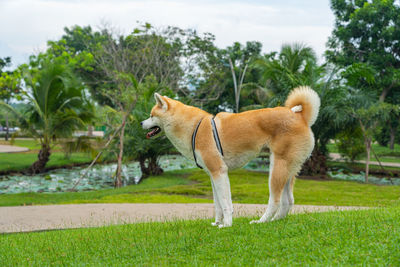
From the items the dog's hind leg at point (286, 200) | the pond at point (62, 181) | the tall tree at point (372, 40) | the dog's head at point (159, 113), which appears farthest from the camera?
the tall tree at point (372, 40)

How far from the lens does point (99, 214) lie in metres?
8.86

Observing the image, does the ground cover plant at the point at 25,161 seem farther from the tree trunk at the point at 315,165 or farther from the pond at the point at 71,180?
the tree trunk at the point at 315,165

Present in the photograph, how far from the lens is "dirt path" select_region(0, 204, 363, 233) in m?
7.84

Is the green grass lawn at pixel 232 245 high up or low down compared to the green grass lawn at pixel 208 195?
up

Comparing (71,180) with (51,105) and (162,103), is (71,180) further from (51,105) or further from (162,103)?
(162,103)

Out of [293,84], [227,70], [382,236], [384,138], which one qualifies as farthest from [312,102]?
[384,138]

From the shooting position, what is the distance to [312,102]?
540 cm

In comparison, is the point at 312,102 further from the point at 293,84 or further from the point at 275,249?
the point at 293,84

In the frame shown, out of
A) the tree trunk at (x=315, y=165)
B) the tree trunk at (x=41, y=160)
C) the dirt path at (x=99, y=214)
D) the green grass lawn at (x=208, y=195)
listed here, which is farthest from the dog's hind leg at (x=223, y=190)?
the tree trunk at (x=41, y=160)

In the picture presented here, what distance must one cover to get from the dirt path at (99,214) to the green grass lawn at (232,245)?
5.33ft

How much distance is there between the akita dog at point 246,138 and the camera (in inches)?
207

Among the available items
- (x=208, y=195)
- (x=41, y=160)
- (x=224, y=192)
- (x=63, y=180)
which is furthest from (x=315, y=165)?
(x=224, y=192)

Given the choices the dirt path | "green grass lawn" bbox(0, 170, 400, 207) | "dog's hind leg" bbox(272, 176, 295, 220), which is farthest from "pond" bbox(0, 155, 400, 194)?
"dog's hind leg" bbox(272, 176, 295, 220)

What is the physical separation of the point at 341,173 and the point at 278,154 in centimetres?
1686
